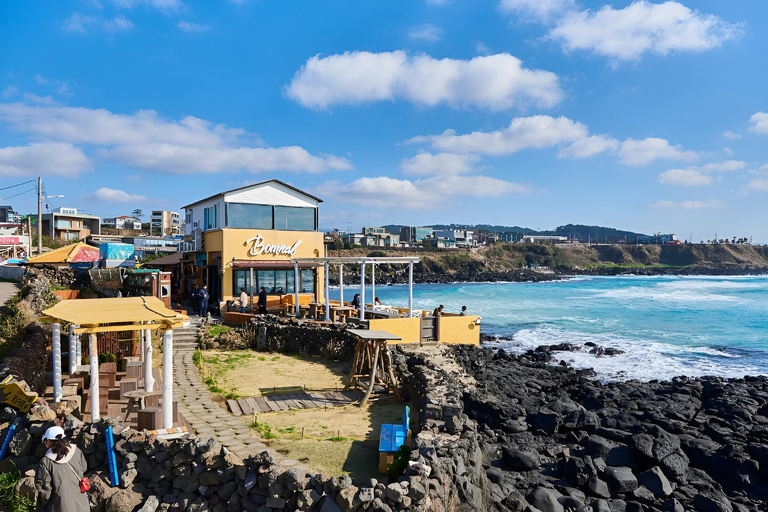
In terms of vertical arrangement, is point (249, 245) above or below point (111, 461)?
above

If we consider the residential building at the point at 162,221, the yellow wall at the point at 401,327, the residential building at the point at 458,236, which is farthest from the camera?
the residential building at the point at 458,236

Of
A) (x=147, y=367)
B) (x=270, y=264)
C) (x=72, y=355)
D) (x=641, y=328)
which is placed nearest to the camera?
(x=147, y=367)

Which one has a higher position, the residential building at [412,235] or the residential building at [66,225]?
the residential building at [412,235]

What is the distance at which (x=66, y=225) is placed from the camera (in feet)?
204

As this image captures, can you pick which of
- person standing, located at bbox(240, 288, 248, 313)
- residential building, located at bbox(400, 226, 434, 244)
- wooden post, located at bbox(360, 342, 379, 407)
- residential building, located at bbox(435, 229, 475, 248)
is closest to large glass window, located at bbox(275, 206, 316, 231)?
person standing, located at bbox(240, 288, 248, 313)

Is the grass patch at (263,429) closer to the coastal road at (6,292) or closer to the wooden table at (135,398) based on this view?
the wooden table at (135,398)

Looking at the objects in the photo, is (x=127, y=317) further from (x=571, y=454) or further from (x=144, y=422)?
(x=571, y=454)

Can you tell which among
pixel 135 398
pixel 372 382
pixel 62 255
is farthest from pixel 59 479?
pixel 62 255

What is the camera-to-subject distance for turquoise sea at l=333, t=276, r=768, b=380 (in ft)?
79.8

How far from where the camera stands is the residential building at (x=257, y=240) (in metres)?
22.7

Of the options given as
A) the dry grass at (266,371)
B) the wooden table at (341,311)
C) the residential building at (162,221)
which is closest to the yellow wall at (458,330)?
the wooden table at (341,311)

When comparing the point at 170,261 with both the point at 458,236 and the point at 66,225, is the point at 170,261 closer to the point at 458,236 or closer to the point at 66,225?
the point at 66,225

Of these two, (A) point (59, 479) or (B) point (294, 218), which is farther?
(B) point (294, 218)

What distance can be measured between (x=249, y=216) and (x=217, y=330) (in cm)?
696
